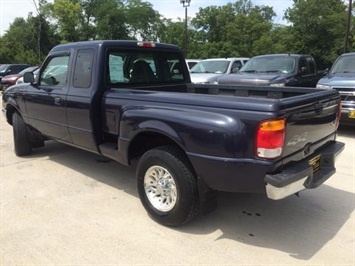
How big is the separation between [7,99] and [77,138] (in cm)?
244

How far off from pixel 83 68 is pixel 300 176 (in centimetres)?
292

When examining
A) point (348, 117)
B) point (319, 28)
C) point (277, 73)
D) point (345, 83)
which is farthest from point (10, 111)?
point (319, 28)

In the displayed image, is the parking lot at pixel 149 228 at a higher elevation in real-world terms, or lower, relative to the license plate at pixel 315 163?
lower

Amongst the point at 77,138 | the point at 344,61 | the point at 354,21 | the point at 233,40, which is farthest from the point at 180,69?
the point at 233,40

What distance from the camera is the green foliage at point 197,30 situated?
3725 cm

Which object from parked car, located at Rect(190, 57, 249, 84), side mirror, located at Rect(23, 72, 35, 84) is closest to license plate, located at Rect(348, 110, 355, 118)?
parked car, located at Rect(190, 57, 249, 84)

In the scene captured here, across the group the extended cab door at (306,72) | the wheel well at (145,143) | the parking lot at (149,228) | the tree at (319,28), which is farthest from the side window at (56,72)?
the tree at (319,28)

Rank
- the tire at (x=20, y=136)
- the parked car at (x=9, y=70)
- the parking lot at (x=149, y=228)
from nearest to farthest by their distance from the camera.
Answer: the parking lot at (x=149, y=228) < the tire at (x=20, y=136) < the parked car at (x=9, y=70)

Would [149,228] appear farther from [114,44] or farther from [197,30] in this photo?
[197,30]

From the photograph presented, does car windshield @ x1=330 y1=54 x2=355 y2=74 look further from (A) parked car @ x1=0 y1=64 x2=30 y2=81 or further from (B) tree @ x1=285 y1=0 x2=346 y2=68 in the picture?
(B) tree @ x1=285 y1=0 x2=346 y2=68

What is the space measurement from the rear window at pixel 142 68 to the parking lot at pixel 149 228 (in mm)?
1433

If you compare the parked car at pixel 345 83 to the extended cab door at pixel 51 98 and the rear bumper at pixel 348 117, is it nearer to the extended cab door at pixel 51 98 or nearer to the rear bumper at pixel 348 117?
the rear bumper at pixel 348 117

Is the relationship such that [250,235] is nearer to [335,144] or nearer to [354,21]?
[335,144]

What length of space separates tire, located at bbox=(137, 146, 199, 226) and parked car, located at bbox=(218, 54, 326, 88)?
223 inches
